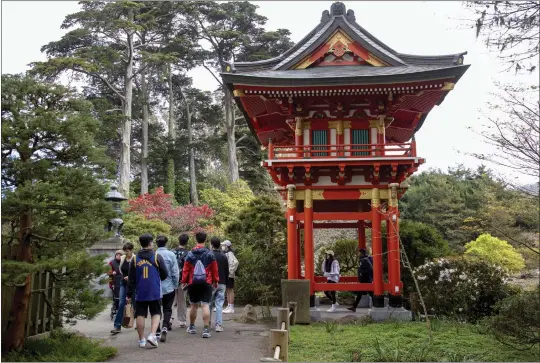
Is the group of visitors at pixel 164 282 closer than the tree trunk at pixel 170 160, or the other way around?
the group of visitors at pixel 164 282

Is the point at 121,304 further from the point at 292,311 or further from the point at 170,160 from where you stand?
the point at 170,160

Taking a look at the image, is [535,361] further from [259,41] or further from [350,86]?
[259,41]

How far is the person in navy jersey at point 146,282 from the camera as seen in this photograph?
631cm

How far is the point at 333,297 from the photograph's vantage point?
477 inches

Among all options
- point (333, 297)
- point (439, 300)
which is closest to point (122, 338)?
point (333, 297)

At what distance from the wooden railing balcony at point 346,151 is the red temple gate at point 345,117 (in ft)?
0.08

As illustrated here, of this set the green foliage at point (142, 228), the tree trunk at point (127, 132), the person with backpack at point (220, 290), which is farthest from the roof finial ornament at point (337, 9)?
the tree trunk at point (127, 132)

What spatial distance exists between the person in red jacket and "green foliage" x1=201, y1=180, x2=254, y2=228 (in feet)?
49.5

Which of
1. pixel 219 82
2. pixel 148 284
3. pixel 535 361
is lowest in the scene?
pixel 535 361

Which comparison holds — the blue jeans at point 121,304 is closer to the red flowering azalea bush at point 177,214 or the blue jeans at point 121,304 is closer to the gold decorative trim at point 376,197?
the gold decorative trim at point 376,197

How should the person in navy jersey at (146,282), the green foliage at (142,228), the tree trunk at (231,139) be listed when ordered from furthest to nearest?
the tree trunk at (231,139) → the green foliage at (142,228) → the person in navy jersey at (146,282)

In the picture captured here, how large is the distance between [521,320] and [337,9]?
33.5ft

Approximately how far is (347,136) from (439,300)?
466 centimetres

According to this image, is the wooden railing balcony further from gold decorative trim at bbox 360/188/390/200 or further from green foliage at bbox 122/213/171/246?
green foliage at bbox 122/213/171/246
